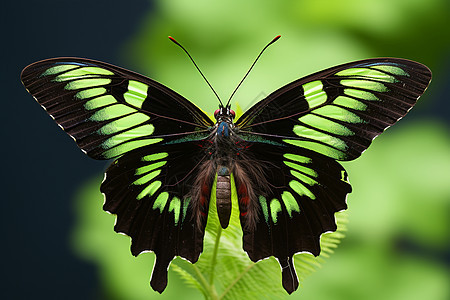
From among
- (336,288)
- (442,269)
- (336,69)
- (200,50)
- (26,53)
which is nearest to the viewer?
(336,69)

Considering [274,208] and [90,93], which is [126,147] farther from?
[274,208]

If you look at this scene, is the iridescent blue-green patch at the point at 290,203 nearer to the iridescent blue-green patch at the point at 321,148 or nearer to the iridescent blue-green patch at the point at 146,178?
the iridescent blue-green patch at the point at 321,148

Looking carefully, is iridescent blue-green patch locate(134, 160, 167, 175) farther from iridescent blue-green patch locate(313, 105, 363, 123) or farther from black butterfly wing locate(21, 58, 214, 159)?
iridescent blue-green patch locate(313, 105, 363, 123)

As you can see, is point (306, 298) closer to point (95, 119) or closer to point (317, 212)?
point (317, 212)

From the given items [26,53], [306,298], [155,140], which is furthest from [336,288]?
[26,53]

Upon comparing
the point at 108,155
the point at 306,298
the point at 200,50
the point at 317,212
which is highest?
the point at 200,50

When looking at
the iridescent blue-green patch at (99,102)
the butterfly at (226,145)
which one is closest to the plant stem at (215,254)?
the butterfly at (226,145)

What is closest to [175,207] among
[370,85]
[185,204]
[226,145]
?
[185,204]

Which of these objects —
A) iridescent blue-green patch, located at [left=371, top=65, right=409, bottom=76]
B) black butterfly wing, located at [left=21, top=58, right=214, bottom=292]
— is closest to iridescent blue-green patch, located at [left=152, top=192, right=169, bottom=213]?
black butterfly wing, located at [left=21, top=58, right=214, bottom=292]
